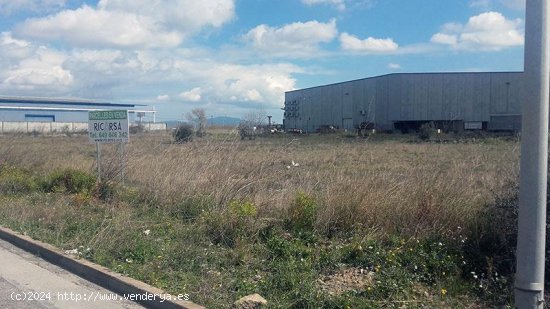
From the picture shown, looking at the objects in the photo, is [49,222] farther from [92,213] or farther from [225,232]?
[225,232]

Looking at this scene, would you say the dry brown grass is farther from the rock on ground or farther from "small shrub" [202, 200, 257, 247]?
the rock on ground

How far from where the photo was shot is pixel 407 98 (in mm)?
66438

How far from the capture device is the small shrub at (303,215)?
899 cm

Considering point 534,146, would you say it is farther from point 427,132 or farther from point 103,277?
point 427,132

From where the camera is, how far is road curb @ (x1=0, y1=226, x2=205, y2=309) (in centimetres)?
646

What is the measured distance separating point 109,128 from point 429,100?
182ft

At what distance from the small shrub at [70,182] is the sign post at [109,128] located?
0.43 m

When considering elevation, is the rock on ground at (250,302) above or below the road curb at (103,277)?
above

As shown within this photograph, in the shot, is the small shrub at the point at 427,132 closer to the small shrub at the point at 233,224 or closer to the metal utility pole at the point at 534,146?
the small shrub at the point at 233,224

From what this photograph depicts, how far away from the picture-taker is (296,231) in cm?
890

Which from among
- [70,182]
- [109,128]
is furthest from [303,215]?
[70,182]

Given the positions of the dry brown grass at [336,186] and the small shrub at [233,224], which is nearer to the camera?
the dry brown grass at [336,186]

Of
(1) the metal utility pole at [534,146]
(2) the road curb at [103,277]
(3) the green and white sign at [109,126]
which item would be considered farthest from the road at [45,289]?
(3) the green and white sign at [109,126]

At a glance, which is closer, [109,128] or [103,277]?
[103,277]
